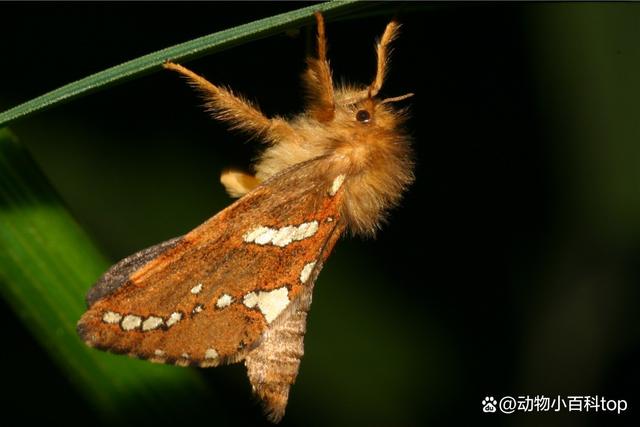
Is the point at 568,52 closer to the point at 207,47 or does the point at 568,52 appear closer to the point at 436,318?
the point at 436,318

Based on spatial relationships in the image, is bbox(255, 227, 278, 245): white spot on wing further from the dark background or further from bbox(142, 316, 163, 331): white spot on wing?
the dark background

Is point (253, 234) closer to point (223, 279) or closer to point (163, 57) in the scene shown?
point (223, 279)

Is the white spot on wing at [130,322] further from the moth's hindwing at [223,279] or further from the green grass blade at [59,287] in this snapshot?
the green grass blade at [59,287]

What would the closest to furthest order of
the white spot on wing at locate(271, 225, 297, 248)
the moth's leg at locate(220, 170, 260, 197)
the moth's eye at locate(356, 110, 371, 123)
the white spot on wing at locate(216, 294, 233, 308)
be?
the white spot on wing at locate(216, 294, 233, 308), the white spot on wing at locate(271, 225, 297, 248), the moth's eye at locate(356, 110, 371, 123), the moth's leg at locate(220, 170, 260, 197)

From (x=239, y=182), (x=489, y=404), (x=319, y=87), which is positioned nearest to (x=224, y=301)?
(x=239, y=182)

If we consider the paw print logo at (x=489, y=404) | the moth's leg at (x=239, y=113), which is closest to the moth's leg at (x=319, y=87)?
the moth's leg at (x=239, y=113)

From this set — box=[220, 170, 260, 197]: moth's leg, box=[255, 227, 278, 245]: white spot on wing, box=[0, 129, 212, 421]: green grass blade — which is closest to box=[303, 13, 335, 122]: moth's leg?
box=[220, 170, 260, 197]: moth's leg
